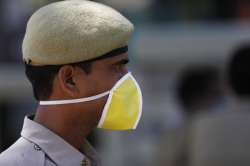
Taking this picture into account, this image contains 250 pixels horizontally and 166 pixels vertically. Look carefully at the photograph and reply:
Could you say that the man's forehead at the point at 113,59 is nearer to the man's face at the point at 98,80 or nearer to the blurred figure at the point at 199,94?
the man's face at the point at 98,80

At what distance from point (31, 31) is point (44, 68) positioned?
5.1 inches

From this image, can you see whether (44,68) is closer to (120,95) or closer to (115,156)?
(120,95)

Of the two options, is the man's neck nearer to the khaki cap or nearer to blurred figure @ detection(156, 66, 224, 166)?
the khaki cap

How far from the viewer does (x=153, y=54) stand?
1104 cm

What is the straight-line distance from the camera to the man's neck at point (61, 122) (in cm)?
288

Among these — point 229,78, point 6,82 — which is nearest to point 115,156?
point 6,82

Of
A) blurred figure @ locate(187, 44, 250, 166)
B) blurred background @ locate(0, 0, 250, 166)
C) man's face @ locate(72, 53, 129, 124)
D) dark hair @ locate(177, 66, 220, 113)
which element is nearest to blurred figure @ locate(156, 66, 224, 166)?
dark hair @ locate(177, 66, 220, 113)

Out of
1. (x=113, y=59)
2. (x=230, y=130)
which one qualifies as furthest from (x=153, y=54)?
(x=113, y=59)

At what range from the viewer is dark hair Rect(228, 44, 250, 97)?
187 inches

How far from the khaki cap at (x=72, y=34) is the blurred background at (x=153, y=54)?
20.7 feet

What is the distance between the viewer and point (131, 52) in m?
10.7

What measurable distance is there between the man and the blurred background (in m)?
6.25

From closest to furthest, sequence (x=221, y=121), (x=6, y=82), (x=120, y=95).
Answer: (x=120, y=95) → (x=221, y=121) → (x=6, y=82)

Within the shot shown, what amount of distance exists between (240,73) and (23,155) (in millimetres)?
2266
